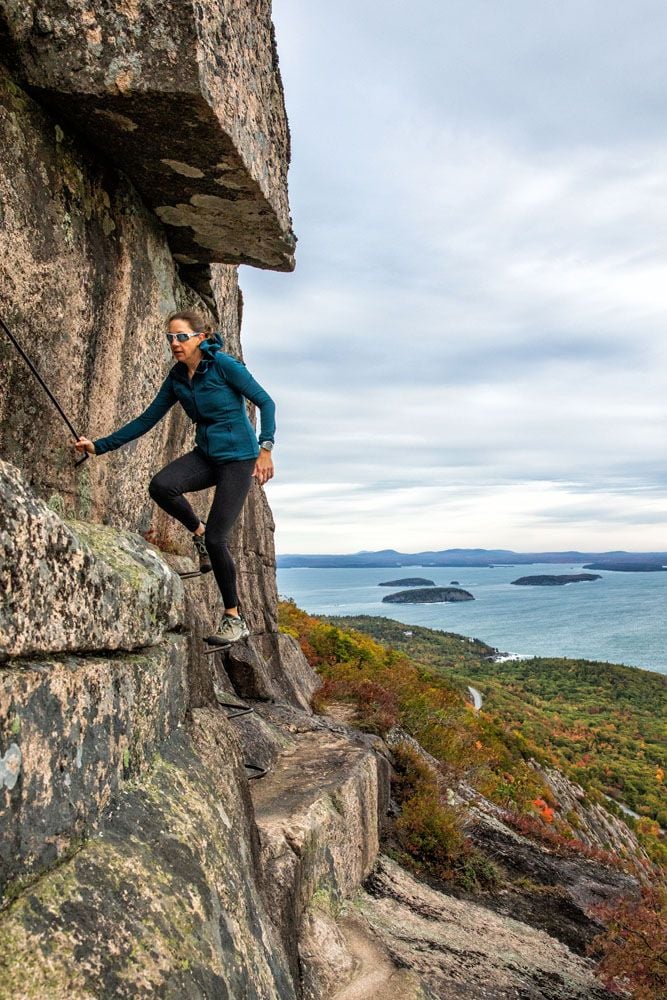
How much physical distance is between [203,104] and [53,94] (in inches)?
49.3

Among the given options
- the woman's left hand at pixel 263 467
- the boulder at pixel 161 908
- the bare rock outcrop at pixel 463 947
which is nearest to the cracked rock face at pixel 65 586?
the boulder at pixel 161 908

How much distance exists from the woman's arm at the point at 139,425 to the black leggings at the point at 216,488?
449 millimetres

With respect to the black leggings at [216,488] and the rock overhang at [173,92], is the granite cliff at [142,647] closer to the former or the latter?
the rock overhang at [173,92]

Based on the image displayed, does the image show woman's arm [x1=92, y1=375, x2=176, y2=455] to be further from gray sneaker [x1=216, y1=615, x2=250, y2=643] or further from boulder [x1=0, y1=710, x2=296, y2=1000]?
boulder [x1=0, y1=710, x2=296, y2=1000]

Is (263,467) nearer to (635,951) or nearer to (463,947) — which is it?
(463,947)

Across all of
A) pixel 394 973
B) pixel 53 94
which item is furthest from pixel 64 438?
pixel 394 973

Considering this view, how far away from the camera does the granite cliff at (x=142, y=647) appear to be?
324 centimetres

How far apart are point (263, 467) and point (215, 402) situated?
2.63 feet

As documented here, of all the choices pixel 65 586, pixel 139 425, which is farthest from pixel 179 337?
pixel 65 586

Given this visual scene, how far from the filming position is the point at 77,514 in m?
6.64

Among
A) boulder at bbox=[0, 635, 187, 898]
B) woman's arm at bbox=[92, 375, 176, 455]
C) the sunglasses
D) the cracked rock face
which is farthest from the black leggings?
boulder at bbox=[0, 635, 187, 898]

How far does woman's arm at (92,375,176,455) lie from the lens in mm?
6090

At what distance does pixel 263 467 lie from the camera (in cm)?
660

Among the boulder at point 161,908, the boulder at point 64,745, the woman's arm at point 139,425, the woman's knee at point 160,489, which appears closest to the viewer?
the boulder at point 161,908
